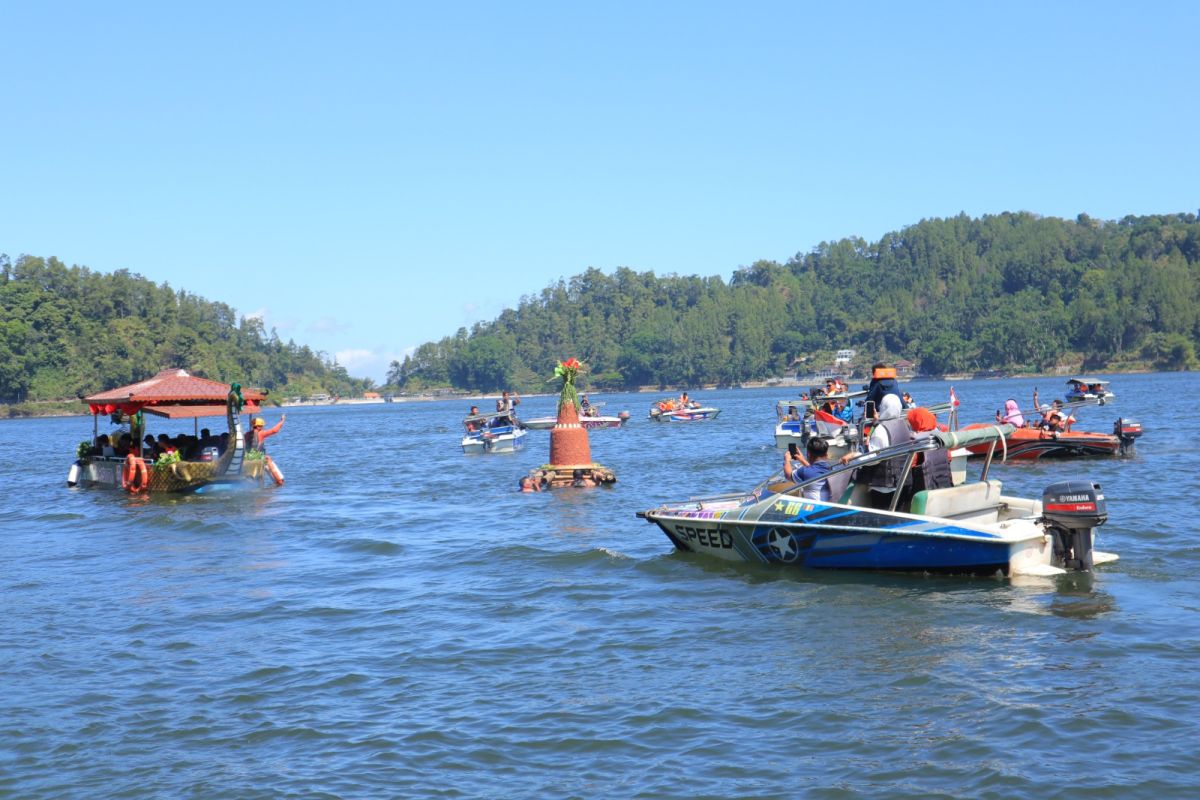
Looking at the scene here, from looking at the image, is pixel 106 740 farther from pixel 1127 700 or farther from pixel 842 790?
pixel 1127 700

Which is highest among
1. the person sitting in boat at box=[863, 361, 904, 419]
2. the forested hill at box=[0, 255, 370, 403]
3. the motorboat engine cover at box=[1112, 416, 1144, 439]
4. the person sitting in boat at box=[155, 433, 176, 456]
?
the forested hill at box=[0, 255, 370, 403]

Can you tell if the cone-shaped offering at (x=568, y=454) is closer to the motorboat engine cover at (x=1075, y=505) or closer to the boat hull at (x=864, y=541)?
the boat hull at (x=864, y=541)

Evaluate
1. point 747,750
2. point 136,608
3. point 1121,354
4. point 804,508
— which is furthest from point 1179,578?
point 1121,354

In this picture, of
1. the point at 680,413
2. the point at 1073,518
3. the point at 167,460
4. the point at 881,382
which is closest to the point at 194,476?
the point at 167,460

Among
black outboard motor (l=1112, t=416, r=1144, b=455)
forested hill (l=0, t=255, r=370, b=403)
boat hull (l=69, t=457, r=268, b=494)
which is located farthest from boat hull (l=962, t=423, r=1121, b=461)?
forested hill (l=0, t=255, r=370, b=403)

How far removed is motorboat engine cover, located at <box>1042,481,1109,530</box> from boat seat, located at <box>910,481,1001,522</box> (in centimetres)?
102

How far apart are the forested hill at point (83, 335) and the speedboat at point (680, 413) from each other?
101891 mm

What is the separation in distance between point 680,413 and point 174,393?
48.2 meters

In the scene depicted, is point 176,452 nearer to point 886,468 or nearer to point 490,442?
point 490,442

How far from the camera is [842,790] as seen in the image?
827 centimetres

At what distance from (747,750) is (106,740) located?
16.9 feet

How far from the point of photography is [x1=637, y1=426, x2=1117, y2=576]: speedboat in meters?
14.2

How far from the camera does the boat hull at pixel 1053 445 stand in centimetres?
3209

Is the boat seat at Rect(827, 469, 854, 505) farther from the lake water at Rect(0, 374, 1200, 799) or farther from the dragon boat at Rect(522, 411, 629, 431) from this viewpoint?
the dragon boat at Rect(522, 411, 629, 431)
